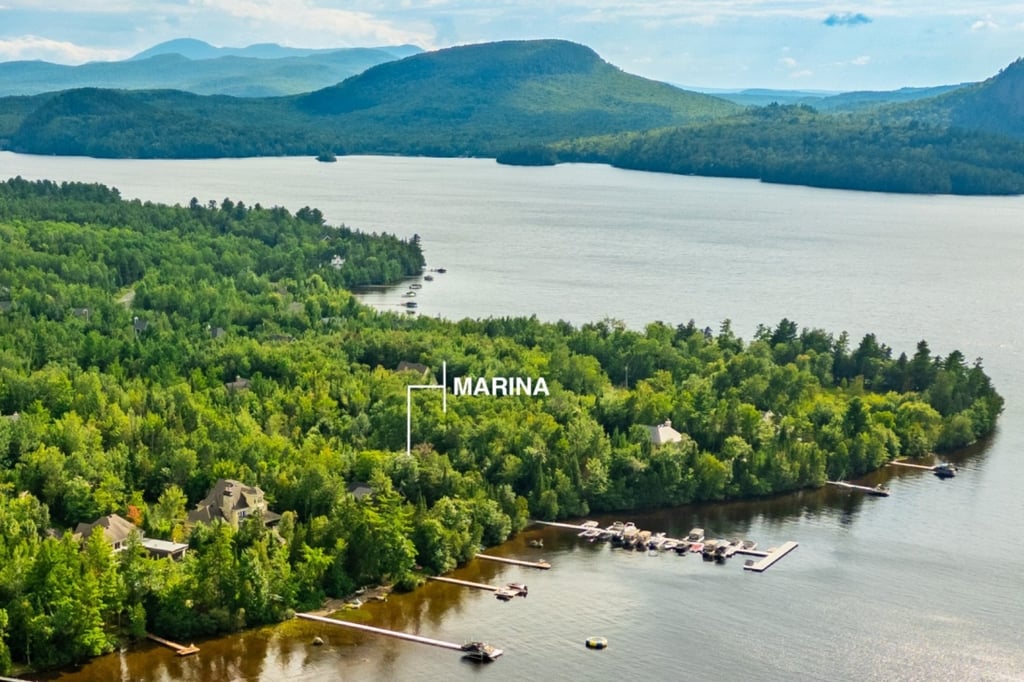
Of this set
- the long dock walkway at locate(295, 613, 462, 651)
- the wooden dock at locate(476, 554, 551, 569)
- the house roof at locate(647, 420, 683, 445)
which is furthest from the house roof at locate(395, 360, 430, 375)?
the long dock walkway at locate(295, 613, 462, 651)

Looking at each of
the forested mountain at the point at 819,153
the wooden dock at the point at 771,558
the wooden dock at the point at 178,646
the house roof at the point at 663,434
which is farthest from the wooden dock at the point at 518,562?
the forested mountain at the point at 819,153

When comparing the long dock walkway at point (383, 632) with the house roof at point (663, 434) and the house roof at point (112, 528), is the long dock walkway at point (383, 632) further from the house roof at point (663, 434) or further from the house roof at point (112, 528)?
the house roof at point (663, 434)

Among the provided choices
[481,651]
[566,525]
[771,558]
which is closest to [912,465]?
[771,558]

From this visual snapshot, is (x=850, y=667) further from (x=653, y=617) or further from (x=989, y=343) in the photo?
(x=989, y=343)

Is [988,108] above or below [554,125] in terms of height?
above

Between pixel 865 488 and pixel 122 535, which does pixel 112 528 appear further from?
pixel 865 488

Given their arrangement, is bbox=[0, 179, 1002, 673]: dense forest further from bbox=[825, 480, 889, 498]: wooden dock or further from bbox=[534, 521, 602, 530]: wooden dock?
bbox=[825, 480, 889, 498]: wooden dock

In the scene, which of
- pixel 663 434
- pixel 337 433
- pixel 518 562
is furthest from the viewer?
pixel 663 434
